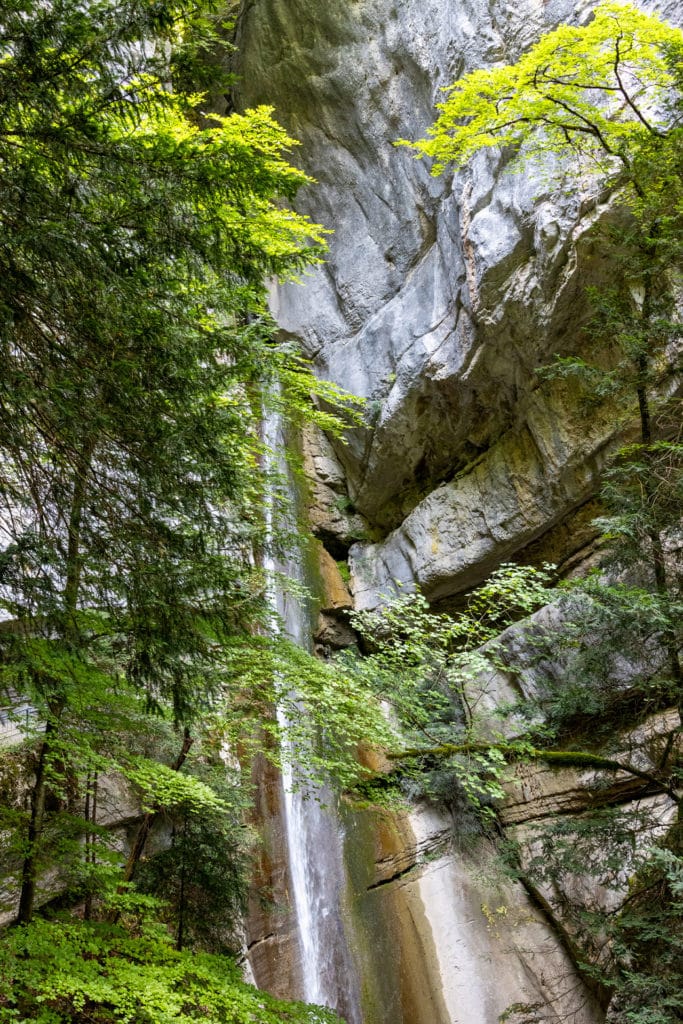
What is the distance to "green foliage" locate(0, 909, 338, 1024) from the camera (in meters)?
3.27

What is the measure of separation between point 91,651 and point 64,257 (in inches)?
92.2

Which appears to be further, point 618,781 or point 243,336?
point 618,781

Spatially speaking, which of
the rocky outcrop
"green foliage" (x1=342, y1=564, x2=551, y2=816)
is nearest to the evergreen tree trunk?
"green foliage" (x1=342, y1=564, x2=551, y2=816)

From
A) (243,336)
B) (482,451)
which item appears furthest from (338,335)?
(243,336)

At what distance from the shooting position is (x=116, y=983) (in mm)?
3498

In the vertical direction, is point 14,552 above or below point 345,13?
below

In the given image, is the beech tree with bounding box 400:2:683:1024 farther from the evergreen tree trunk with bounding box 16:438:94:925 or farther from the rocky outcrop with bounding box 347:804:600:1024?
the evergreen tree trunk with bounding box 16:438:94:925

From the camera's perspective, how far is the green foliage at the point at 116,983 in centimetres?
327

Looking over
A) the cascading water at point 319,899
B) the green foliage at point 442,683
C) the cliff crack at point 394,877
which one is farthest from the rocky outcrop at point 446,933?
the green foliage at point 442,683

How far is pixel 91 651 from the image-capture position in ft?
14.3

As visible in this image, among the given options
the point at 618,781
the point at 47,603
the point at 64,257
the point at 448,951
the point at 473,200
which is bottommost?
the point at 448,951

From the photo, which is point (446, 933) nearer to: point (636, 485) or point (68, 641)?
point (636, 485)

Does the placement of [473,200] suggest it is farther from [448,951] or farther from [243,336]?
[448,951]

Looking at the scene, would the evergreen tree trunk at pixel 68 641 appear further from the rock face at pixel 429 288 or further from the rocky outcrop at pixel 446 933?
the rock face at pixel 429 288
